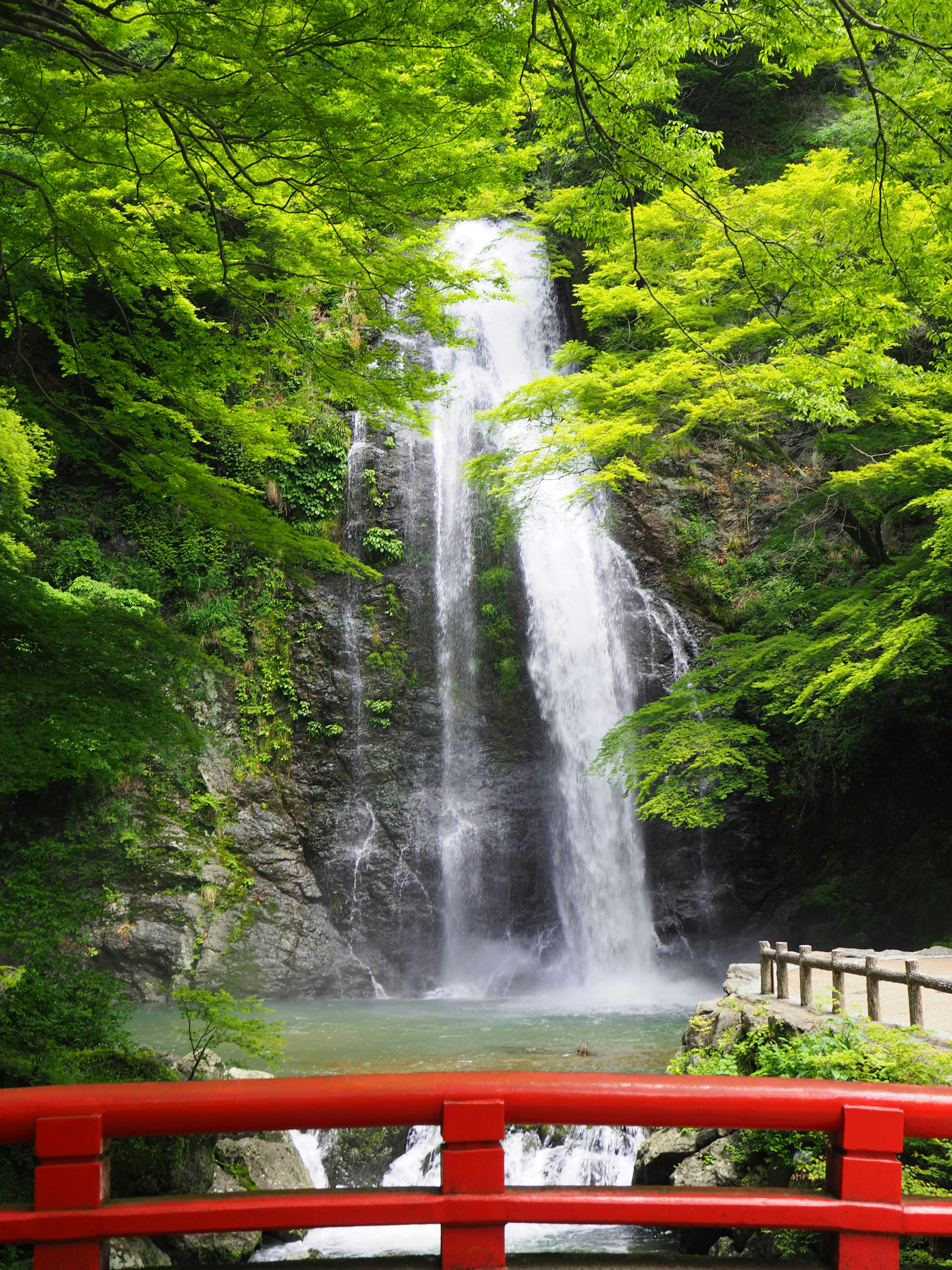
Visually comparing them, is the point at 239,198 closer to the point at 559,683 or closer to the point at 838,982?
the point at 838,982

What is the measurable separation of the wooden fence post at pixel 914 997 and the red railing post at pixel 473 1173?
190 inches

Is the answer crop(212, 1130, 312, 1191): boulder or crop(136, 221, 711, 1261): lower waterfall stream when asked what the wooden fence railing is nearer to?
crop(136, 221, 711, 1261): lower waterfall stream

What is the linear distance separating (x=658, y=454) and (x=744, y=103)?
14.5 metres

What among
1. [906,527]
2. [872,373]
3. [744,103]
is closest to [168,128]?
[872,373]

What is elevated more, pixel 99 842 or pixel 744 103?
pixel 744 103

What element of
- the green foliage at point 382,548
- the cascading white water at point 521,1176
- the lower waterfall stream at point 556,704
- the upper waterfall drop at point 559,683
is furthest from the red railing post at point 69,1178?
the green foliage at point 382,548

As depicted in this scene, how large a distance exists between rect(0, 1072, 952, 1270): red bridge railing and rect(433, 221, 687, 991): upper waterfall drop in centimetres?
1254

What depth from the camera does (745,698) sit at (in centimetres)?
1627

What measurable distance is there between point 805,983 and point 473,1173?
18.5 feet

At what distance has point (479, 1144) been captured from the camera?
8.67 ft

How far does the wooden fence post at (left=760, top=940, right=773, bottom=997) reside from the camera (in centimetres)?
822

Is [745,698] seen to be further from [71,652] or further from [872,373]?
[71,652]

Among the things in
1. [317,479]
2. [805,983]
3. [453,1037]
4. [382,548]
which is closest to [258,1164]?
[805,983]

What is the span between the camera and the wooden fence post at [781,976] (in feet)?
26.3
